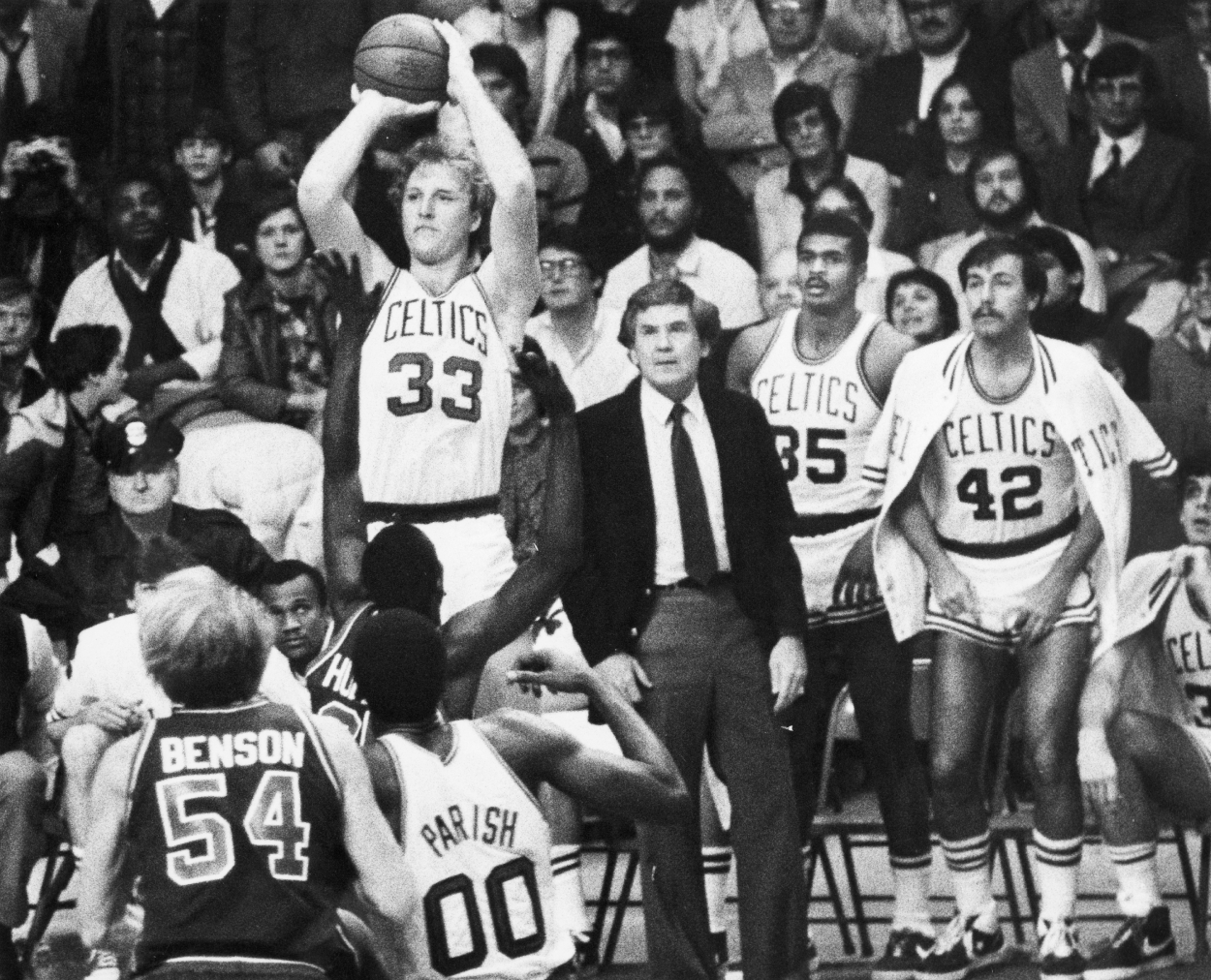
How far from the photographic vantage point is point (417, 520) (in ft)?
24.4

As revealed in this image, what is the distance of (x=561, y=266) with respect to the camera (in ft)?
32.3

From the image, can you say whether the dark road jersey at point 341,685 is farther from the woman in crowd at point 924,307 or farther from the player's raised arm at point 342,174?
the woman in crowd at point 924,307

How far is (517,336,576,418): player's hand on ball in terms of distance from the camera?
6582mm

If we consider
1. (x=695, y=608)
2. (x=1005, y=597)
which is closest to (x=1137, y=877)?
(x=1005, y=597)

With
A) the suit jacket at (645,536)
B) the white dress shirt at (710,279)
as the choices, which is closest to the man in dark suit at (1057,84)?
the white dress shirt at (710,279)

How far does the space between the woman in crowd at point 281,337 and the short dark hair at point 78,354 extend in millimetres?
448

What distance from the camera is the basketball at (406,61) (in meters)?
7.77

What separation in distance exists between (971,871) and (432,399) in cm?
209

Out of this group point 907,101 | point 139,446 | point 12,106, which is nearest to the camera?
point 139,446

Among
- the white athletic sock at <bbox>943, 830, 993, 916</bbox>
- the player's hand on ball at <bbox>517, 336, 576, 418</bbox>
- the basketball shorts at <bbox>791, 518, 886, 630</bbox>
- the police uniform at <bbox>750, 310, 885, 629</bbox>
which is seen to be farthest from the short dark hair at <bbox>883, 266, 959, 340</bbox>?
the player's hand on ball at <bbox>517, 336, 576, 418</bbox>

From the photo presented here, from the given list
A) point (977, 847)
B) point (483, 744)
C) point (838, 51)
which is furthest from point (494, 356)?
point (838, 51)

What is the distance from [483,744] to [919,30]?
19.8 ft

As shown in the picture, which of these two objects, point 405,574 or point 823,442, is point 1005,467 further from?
point 405,574

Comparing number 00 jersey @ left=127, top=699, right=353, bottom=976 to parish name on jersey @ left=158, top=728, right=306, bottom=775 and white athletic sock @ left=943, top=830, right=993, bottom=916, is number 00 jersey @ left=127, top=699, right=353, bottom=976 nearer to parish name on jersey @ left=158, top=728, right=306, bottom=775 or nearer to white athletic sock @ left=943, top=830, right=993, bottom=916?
parish name on jersey @ left=158, top=728, right=306, bottom=775
